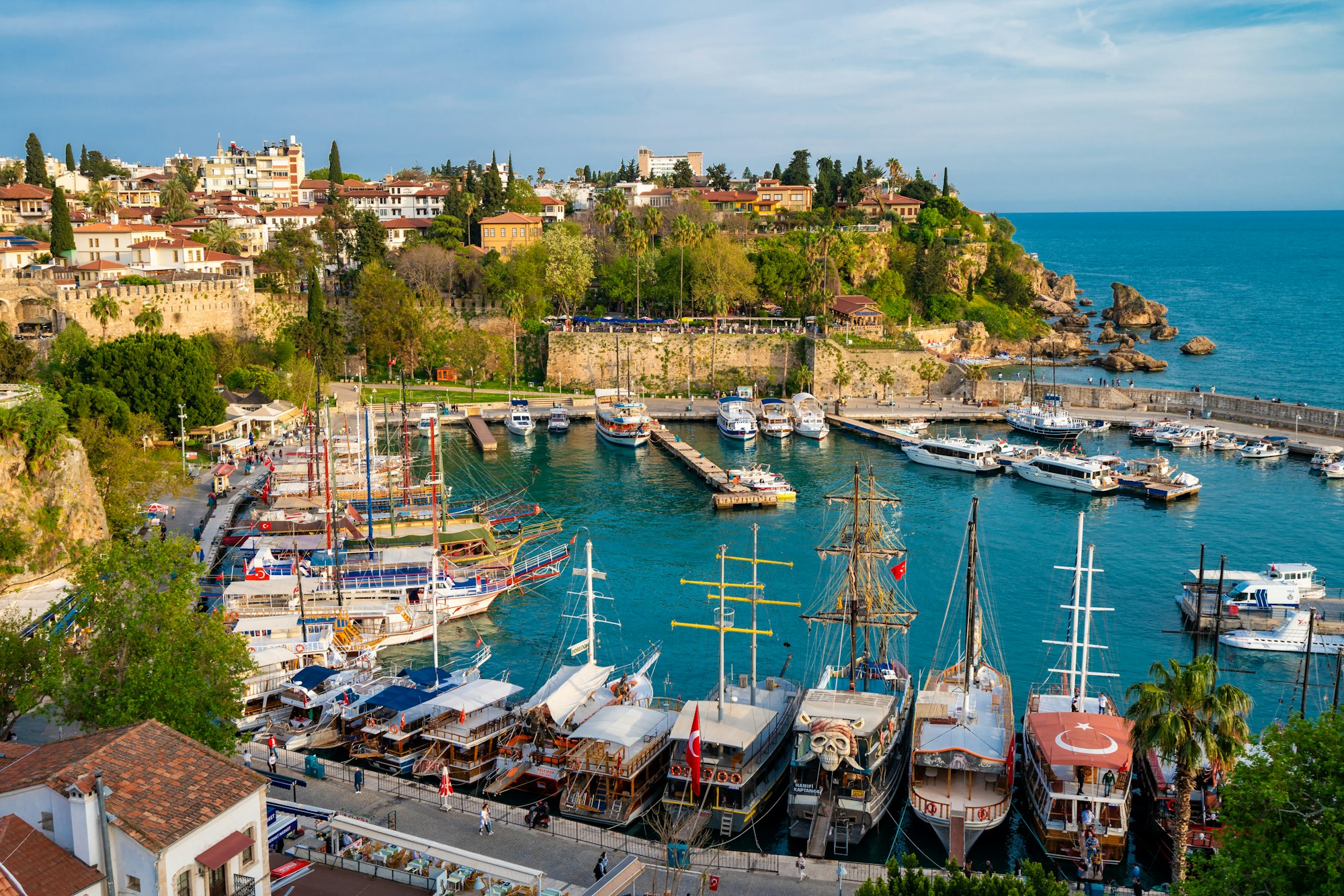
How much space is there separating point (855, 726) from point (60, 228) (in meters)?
73.8

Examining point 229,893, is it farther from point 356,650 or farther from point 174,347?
point 174,347

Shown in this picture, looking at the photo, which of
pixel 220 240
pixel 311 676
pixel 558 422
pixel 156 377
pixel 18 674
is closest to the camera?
pixel 18 674

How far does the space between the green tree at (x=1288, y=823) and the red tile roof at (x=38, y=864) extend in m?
→ 17.0

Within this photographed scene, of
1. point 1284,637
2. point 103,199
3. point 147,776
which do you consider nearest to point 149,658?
point 147,776

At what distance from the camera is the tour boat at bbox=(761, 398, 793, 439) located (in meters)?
73.8

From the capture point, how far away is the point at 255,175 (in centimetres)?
14750

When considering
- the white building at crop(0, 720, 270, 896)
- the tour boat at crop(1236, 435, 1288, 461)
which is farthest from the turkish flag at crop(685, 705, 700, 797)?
the tour boat at crop(1236, 435, 1288, 461)

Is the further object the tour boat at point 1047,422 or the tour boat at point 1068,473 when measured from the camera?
the tour boat at point 1047,422

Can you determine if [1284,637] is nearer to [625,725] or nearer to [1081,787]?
[1081,787]

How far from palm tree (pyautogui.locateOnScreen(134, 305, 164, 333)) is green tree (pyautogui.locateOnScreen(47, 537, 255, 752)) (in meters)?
47.9

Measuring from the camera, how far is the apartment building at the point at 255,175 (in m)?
146

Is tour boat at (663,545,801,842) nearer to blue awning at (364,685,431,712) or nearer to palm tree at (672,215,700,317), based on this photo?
blue awning at (364,685,431,712)

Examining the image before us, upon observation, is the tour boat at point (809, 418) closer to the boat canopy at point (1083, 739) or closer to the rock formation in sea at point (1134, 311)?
the boat canopy at point (1083, 739)

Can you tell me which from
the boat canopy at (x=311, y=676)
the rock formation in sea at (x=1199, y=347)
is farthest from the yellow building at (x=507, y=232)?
the boat canopy at (x=311, y=676)
